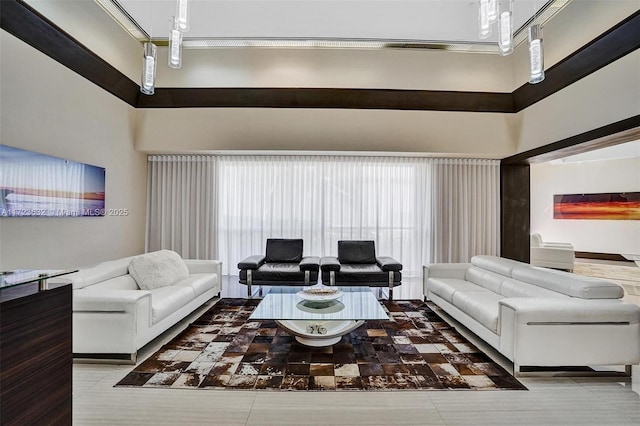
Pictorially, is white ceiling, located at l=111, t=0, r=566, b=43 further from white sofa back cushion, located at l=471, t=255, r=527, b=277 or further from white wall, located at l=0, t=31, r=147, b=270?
white sofa back cushion, located at l=471, t=255, r=527, b=277

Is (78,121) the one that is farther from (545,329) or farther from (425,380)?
(545,329)

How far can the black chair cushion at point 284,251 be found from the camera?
231 inches

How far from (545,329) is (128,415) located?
3.32m

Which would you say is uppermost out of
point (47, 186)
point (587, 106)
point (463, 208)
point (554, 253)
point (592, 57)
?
point (592, 57)

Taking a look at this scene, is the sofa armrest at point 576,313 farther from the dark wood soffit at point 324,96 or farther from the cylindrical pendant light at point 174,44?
the cylindrical pendant light at point 174,44

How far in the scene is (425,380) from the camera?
Answer: 8.82ft

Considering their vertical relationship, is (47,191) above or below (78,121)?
below

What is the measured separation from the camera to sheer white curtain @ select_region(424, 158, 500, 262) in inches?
259

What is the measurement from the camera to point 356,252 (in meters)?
5.84

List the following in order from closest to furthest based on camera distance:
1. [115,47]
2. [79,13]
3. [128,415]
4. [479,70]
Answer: [128,415]
[79,13]
[115,47]
[479,70]

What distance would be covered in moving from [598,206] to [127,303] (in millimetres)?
11669

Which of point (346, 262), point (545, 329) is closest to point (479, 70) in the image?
point (346, 262)

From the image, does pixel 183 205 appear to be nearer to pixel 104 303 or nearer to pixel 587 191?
pixel 104 303

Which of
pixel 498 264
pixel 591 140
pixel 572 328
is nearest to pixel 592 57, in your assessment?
pixel 591 140
